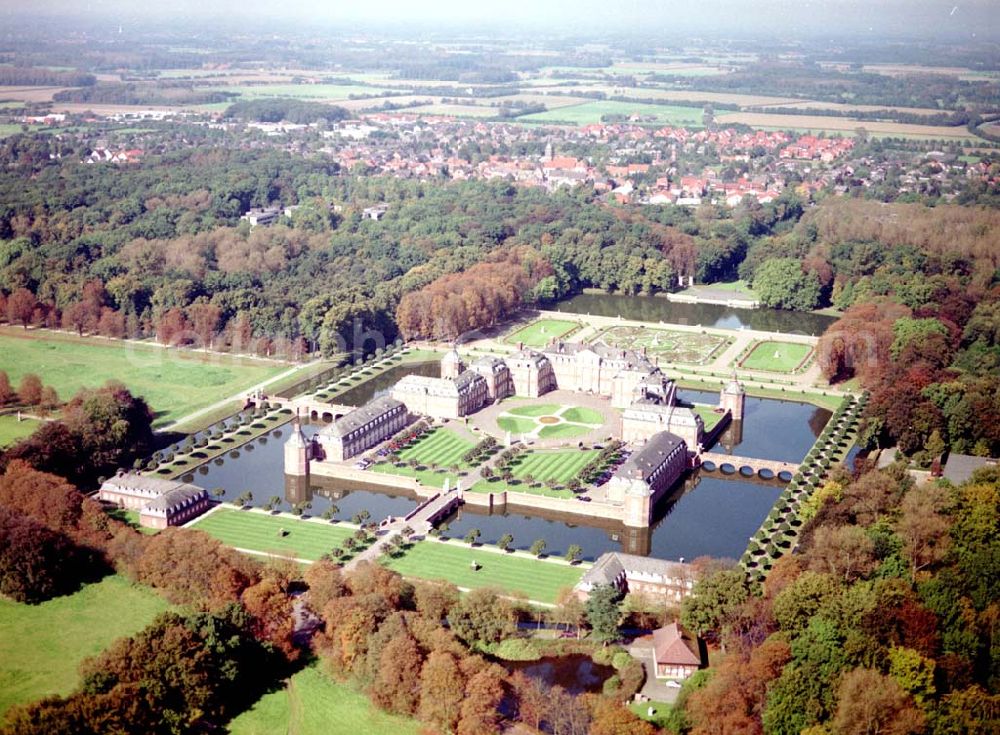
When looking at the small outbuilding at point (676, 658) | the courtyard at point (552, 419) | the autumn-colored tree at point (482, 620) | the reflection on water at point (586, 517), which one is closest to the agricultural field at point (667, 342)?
the courtyard at point (552, 419)

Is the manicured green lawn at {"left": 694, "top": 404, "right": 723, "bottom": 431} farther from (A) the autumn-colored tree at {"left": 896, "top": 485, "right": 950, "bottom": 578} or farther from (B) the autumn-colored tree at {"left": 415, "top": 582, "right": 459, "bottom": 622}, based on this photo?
(B) the autumn-colored tree at {"left": 415, "top": 582, "right": 459, "bottom": 622}

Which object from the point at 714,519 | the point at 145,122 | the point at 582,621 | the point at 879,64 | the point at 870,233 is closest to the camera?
the point at 582,621

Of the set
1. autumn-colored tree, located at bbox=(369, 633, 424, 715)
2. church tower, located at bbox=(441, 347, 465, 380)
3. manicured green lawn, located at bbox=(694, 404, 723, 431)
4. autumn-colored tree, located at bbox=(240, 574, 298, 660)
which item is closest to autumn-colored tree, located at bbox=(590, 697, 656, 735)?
autumn-colored tree, located at bbox=(369, 633, 424, 715)

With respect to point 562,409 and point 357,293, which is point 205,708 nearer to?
point 562,409

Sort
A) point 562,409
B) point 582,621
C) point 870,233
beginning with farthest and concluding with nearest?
point 870,233 < point 562,409 < point 582,621

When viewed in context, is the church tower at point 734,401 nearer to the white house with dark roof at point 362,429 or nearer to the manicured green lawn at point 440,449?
the manicured green lawn at point 440,449

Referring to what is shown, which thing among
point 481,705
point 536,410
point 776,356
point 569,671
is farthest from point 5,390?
point 776,356

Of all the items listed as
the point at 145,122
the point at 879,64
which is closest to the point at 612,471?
the point at 145,122
